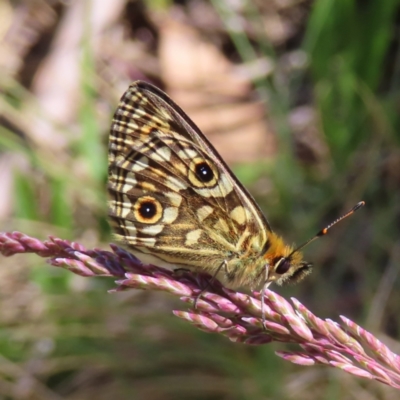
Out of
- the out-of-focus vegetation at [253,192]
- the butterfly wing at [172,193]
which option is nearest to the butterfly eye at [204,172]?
the butterfly wing at [172,193]

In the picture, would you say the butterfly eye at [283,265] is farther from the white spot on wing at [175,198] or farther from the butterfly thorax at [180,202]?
the white spot on wing at [175,198]

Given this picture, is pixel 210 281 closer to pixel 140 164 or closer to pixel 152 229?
pixel 152 229

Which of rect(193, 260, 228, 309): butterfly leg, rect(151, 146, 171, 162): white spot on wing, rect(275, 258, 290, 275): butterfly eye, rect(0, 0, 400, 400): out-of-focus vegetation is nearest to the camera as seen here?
rect(193, 260, 228, 309): butterfly leg

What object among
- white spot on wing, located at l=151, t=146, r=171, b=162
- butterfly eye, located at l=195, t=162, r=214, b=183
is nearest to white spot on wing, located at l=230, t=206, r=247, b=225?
butterfly eye, located at l=195, t=162, r=214, b=183

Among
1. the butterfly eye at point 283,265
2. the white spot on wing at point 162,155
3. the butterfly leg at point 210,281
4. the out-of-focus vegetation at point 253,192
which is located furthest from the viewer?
the out-of-focus vegetation at point 253,192

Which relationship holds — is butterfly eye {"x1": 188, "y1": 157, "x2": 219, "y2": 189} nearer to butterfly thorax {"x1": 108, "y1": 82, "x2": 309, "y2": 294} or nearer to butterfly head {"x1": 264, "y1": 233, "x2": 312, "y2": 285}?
butterfly thorax {"x1": 108, "y1": 82, "x2": 309, "y2": 294}

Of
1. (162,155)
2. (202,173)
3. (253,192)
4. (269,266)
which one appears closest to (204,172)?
(202,173)

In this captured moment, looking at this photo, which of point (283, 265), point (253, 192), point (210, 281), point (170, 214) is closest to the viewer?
point (210, 281)

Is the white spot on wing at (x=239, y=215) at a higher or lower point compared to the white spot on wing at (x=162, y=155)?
lower

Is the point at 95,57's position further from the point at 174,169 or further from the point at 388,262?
the point at 174,169
